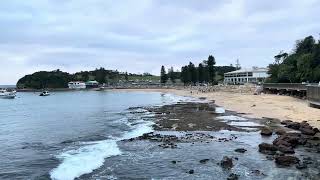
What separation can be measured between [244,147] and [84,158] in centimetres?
1130

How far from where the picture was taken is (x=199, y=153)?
30.1 m

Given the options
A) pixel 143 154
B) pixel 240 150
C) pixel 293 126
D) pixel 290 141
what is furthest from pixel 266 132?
pixel 143 154

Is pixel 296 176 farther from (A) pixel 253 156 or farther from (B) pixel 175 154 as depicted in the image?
(B) pixel 175 154

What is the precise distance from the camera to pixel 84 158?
28672 millimetres

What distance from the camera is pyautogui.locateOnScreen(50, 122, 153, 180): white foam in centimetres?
2450

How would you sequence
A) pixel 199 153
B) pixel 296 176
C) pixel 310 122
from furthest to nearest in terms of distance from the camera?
pixel 310 122 < pixel 199 153 < pixel 296 176

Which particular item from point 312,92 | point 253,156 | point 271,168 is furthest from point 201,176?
point 312,92

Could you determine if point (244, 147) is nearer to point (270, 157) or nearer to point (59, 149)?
point (270, 157)

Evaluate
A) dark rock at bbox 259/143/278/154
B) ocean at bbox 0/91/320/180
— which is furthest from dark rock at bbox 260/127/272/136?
dark rock at bbox 259/143/278/154

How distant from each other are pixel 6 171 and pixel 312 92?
42.0 meters

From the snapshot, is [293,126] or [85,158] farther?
[293,126]

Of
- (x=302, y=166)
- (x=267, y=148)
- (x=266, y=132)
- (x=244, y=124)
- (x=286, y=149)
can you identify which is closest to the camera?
(x=302, y=166)

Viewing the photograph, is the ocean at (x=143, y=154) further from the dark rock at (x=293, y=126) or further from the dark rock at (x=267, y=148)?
the dark rock at (x=293, y=126)

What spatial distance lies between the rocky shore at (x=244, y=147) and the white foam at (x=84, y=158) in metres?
3.17
